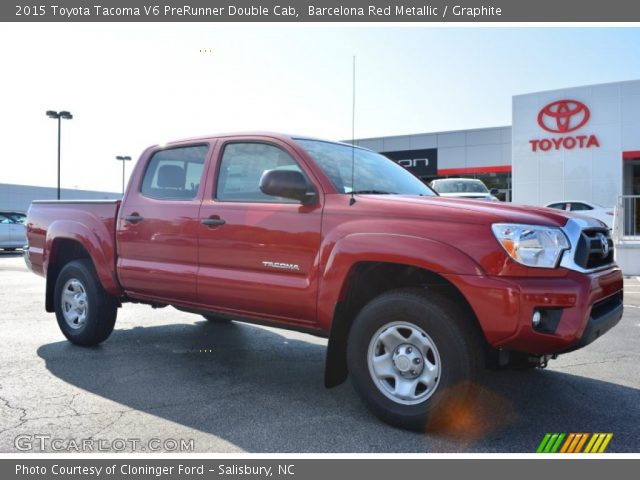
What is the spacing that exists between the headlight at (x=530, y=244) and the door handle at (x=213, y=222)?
2.08 meters

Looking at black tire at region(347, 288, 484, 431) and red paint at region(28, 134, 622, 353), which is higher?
A: red paint at region(28, 134, 622, 353)

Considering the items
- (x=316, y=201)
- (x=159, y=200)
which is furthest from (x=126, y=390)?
(x=316, y=201)

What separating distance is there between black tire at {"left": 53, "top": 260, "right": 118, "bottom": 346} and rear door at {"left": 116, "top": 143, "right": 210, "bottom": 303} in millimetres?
449

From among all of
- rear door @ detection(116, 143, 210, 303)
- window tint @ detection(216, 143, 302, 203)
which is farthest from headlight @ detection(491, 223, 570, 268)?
rear door @ detection(116, 143, 210, 303)

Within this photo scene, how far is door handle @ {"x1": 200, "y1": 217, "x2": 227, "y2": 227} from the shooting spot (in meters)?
4.36

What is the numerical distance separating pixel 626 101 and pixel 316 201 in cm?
2349

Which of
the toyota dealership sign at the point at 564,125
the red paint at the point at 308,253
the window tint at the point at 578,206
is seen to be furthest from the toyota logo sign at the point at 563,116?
the red paint at the point at 308,253

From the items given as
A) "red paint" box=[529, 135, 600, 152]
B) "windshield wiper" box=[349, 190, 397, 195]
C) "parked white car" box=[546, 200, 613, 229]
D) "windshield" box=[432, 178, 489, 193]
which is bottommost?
"windshield wiper" box=[349, 190, 397, 195]

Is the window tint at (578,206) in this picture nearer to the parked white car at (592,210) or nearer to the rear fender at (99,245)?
the parked white car at (592,210)

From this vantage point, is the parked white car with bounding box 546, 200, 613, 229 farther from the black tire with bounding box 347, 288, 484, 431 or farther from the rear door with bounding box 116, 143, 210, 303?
the black tire with bounding box 347, 288, 484, 431

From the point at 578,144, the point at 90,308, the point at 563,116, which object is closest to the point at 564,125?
the point at 563,116

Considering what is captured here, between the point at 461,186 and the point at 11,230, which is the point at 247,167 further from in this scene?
the point at 11,230

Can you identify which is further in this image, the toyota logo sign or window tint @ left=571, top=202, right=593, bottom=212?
the toyota logo sign

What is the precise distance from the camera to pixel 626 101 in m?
23.0
